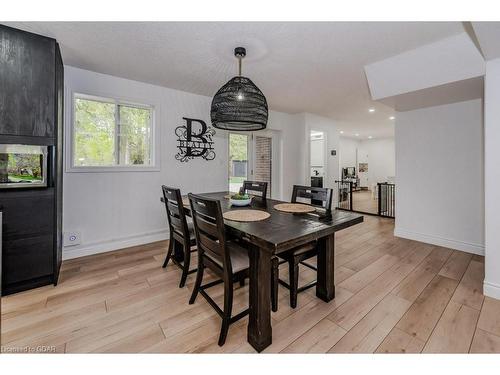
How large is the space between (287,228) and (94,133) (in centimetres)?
298

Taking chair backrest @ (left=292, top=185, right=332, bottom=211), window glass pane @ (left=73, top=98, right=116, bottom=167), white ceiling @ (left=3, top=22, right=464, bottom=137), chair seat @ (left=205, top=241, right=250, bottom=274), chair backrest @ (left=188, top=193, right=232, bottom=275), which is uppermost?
white ceiling @ (left=3, top=22, right=464, bottom=137)

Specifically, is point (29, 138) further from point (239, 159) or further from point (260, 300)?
point (239, 159)

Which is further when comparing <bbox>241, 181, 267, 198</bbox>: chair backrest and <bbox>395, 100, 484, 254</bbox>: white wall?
<bbox>395, 100, 484, 254</bbox>: white wall

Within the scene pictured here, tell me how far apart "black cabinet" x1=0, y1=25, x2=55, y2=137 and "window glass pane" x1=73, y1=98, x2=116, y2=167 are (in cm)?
85

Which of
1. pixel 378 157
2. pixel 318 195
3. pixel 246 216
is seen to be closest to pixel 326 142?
pixel 318 195

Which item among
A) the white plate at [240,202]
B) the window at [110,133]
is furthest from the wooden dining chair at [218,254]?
the window at [110,133]

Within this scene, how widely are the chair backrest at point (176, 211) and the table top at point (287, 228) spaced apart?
2.08ft

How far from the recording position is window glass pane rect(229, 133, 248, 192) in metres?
4.60

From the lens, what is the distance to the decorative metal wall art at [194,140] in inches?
148

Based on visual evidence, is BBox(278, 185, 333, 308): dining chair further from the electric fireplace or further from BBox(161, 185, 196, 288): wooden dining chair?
the electric fireplace

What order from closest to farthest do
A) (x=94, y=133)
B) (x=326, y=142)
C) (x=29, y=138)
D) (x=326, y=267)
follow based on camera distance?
(x=326, y=267) → (x=29, y=138) → (x=94, y=133) → (x=326, y=142)

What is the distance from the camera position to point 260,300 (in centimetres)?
148

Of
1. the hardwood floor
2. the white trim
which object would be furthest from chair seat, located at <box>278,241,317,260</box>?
the white trim
